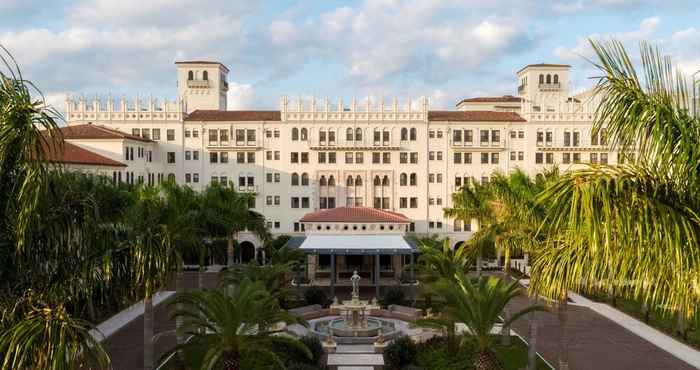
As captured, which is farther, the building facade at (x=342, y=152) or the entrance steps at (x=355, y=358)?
the building facade at (x=342, y=152)

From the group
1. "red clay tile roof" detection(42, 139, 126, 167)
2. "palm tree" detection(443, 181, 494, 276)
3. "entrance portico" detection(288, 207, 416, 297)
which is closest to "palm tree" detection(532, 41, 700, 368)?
"palm tree" detection(443, 181, 494, 276)

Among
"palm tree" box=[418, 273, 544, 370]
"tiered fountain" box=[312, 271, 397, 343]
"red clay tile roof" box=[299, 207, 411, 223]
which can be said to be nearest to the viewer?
"palm tree" box=[418, 273, 544, 370]

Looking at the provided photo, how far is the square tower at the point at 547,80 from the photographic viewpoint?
85.3 metres

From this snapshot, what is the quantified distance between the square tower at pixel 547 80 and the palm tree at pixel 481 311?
67.5 metres

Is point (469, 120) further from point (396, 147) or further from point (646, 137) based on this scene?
point (646, 137)

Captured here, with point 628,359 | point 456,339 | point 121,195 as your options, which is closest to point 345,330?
point 456,339

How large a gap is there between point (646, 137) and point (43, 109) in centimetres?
773

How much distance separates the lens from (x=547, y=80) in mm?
85750

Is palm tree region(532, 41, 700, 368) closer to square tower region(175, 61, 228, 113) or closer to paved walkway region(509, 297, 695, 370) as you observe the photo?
paved walkway region(509, 297, 695, 370)

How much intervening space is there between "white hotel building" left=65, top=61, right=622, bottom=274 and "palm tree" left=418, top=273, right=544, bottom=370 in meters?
47.6

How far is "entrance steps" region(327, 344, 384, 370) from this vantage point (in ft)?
91.3

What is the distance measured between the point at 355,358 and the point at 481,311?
9.24 metres

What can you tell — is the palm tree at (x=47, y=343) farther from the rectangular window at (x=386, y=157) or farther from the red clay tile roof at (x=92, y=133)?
the rectangular window at (x=386, y=157)

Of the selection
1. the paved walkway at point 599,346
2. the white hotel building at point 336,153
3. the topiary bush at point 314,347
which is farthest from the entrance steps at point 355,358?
the white hotel building at point 336,153
